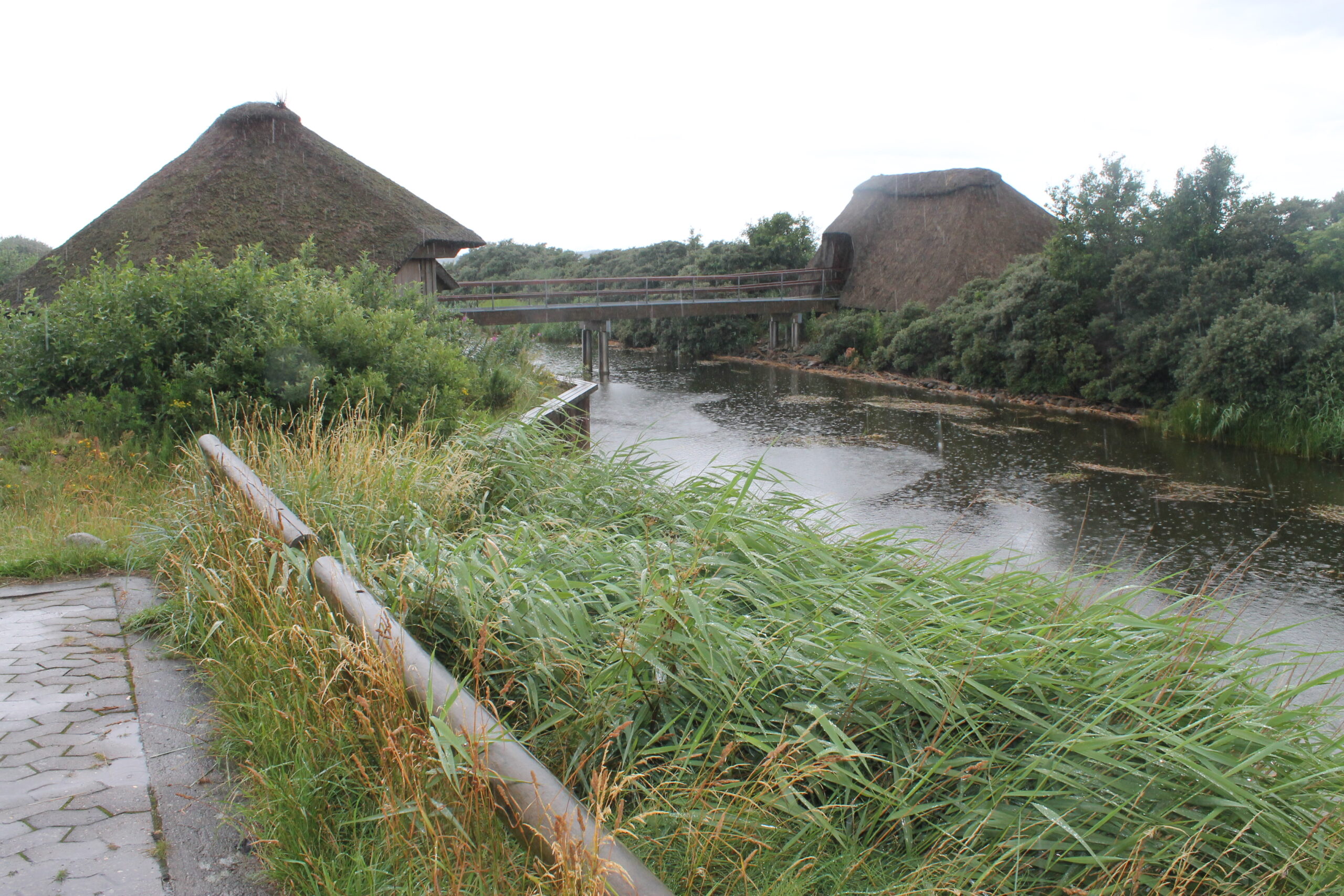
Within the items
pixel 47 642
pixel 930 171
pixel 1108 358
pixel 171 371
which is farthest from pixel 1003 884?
pixel 930 171

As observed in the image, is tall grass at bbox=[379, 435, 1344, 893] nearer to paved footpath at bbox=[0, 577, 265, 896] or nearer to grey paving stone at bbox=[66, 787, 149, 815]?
paved footpath at bbox=[0, 577, 265, 896]

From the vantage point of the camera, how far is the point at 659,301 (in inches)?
911

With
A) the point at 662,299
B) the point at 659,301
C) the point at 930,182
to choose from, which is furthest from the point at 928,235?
the point at 659,301

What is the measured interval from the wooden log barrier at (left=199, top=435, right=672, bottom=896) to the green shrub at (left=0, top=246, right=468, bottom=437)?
12.3ft

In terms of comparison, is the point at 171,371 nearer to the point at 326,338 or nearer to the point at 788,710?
the point at 326,338

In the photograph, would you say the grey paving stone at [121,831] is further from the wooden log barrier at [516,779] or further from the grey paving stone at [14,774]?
the wooden log barrier at [516,779]

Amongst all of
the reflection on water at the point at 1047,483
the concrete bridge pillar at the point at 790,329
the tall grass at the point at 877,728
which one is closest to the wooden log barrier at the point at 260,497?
the tall grass at the point at 877,728

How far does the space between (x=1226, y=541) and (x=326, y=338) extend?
26.9 ft

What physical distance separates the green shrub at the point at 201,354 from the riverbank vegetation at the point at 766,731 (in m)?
2.97

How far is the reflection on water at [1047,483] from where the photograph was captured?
23.1 feet

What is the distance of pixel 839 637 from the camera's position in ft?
8.52

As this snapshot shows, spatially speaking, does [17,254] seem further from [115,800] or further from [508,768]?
[508,768]

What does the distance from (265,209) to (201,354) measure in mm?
8213

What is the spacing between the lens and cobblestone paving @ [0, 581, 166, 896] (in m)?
1.99
